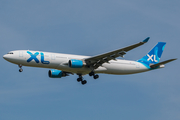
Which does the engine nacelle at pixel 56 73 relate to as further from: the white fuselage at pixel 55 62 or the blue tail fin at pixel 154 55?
the blue tail fin at pixel 154 55

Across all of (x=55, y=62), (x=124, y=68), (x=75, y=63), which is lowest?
(x=124, y=68)

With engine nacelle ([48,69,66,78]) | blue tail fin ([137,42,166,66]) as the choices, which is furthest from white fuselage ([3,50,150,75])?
blue tail fin ([137,42,166,66])

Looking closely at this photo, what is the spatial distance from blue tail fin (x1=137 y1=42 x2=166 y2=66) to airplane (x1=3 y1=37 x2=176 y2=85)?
194 cm

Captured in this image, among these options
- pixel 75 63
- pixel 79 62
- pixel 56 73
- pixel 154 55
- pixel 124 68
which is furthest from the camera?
pixel 154 55

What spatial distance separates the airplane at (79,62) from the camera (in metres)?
43.2

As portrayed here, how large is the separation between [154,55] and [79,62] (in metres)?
17.2

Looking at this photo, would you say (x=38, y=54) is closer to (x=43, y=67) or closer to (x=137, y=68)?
(x=43, y=67)

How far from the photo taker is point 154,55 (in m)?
54.6

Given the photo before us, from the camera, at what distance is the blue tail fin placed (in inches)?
2082

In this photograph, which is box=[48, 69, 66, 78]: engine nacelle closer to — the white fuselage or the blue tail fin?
the white fuselage

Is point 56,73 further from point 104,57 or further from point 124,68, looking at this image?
point 124,68

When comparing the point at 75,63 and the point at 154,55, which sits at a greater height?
the point at 154,55

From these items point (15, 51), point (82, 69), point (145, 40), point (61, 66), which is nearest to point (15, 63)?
point (15, 51)

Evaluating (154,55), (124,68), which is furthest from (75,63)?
(154,55)
